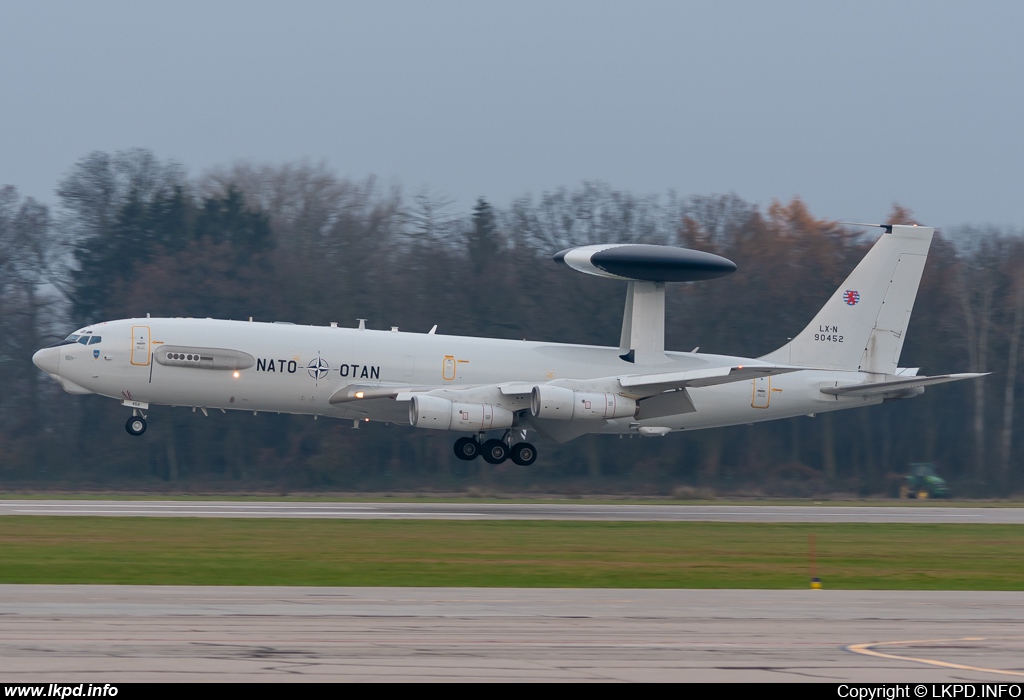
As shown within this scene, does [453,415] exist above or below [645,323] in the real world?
below

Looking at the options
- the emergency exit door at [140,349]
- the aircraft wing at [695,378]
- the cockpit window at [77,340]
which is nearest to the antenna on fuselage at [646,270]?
the aircraft wing at [695,378]

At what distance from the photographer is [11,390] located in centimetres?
5091

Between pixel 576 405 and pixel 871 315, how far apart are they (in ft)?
38.5

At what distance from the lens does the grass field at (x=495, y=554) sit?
60.6 ft

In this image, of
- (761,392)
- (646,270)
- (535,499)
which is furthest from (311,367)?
(761,392)

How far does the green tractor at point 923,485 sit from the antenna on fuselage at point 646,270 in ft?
51.6

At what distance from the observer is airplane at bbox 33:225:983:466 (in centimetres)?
3478

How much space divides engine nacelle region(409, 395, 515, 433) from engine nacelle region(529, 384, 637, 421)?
121cm

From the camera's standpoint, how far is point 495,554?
2225 centimetres

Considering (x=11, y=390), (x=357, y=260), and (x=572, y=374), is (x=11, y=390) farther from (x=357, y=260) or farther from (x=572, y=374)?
(x=572, y=374)

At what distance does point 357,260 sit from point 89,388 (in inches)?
871

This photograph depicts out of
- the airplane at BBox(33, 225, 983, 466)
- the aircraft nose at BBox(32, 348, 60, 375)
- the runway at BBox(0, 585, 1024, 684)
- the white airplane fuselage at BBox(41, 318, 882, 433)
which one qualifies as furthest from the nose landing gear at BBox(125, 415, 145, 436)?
the runway at BBox(0, 585, 1024, 684)

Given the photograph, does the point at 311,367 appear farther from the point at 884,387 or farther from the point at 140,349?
the point at 884,387
